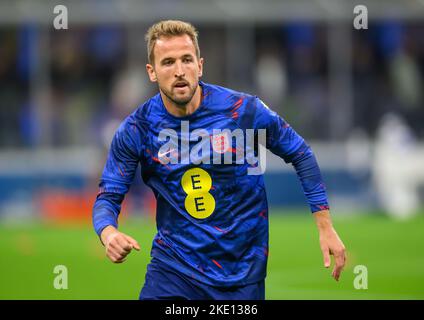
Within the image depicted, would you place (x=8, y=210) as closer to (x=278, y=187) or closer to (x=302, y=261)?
(x=278, y=187)

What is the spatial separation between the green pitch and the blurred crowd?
9.79 feet

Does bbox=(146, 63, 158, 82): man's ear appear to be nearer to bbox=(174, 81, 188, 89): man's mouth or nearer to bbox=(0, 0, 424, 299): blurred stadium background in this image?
bbox=(174, 81, 188, 89): man's mouth

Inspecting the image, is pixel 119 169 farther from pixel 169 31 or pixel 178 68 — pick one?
pixel 169 31

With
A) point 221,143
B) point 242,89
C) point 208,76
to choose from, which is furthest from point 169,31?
point 242,89

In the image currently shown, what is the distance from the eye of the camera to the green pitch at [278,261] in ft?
39.5

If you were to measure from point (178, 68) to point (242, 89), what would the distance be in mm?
17112

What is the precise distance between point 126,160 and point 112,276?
7152mm

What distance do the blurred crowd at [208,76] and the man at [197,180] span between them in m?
15.5

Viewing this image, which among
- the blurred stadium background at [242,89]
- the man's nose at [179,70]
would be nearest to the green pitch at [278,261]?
the blurred stadium background at [242,89]

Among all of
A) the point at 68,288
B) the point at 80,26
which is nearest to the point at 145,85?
the point at 80,26

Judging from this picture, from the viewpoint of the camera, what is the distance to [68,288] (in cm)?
1239

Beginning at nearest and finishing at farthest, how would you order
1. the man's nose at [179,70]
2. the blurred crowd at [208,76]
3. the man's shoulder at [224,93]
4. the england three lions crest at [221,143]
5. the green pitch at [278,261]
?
the man's nose at [179,70] → the england three lions crest at [221,143] → the man's shoulder at [224,93] → the green pitch at [278,261] → the blurred crowd at [208,76]

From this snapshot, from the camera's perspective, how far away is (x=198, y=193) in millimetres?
6641

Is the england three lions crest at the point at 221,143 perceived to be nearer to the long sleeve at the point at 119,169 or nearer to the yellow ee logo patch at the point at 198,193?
the yellow ee logo patch at the point at 198,193
